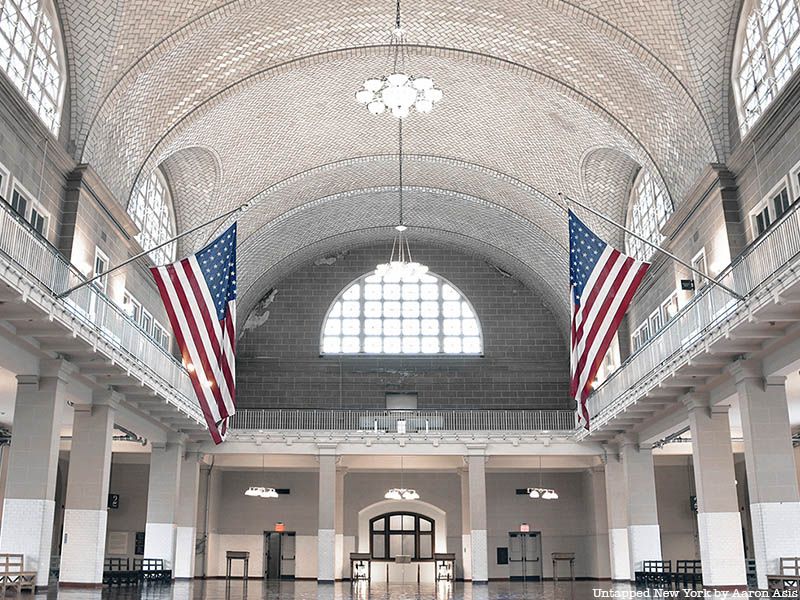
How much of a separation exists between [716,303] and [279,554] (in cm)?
2458

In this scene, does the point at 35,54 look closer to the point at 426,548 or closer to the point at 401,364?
the point at 401,364

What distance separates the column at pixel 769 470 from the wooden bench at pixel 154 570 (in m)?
17.7

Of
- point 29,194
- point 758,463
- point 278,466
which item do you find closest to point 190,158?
point 29,194

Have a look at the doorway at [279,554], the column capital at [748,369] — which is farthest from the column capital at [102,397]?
the doorway at [279,554]

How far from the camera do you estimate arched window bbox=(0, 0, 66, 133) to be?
1727cm

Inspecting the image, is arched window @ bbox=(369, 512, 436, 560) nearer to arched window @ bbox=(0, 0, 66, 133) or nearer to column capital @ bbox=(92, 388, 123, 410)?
column capital @ bbox=(92, 388, 123, 410)

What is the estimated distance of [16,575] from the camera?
17375 mm

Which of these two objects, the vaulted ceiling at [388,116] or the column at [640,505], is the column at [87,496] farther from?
the column at [640,505]

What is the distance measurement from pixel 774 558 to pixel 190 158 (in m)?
19.9

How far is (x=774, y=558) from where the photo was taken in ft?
57.6

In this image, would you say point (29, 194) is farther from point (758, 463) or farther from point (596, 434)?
point (596, 434)

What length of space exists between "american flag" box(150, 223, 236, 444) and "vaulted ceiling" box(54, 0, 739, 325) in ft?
17.4

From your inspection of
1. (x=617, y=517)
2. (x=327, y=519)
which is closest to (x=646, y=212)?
(x=617, y=517)

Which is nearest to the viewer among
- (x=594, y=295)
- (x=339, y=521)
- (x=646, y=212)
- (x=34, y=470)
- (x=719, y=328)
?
(x=594, y=295)
